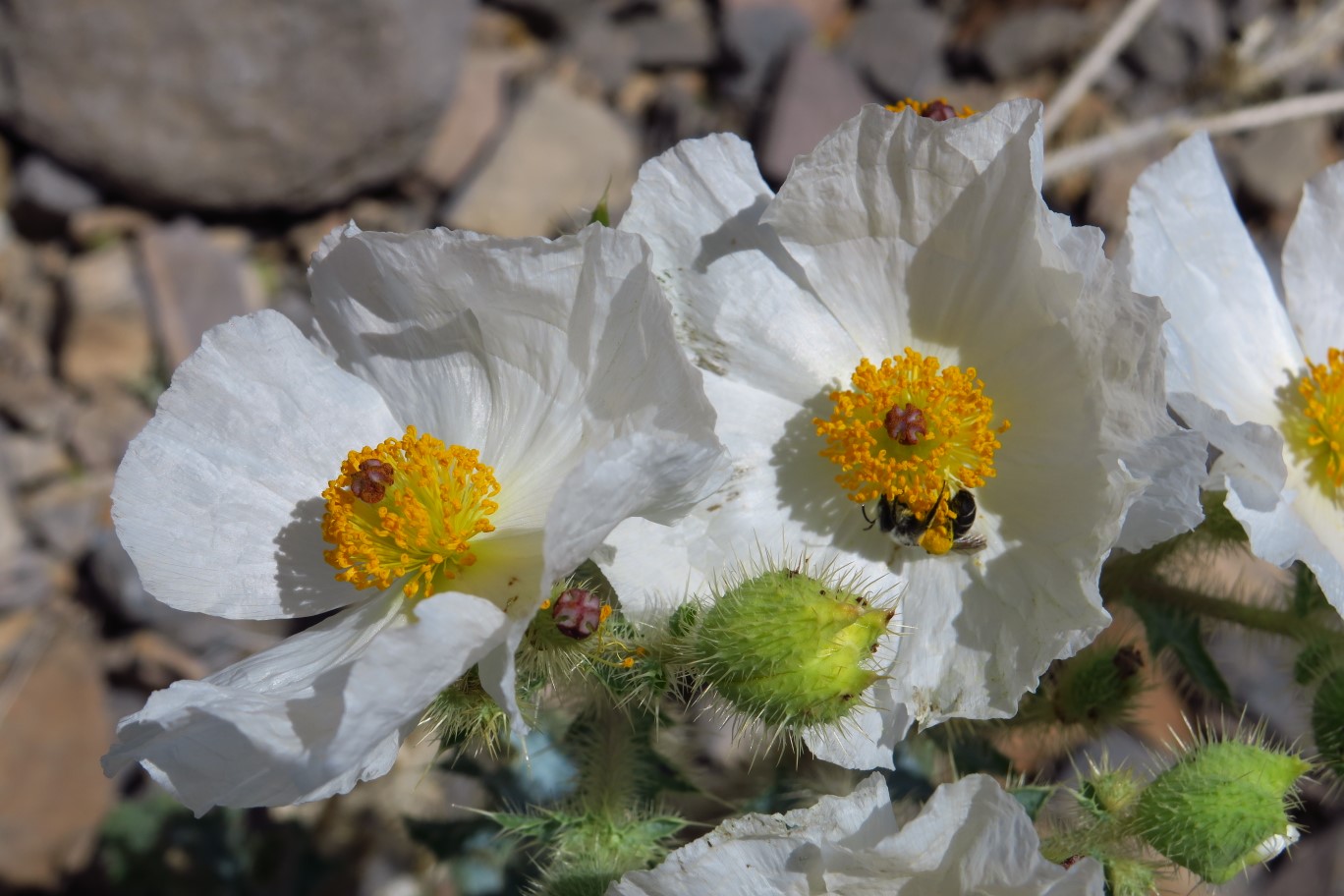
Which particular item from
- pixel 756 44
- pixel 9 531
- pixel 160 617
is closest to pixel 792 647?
pixel 160 617

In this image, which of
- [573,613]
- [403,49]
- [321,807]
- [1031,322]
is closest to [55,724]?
[321,807]

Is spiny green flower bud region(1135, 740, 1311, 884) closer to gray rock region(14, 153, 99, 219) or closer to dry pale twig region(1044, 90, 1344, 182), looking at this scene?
dry pale twig region(1044, 90, 1344, 182)

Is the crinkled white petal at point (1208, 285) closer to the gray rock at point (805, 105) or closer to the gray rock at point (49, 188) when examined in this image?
the gray rock at point (805, 105)

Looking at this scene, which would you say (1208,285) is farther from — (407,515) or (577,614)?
(407,515)

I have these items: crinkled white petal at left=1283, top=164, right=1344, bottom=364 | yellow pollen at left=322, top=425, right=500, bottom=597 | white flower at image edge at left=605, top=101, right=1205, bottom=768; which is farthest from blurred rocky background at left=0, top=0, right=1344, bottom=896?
white flower at image edge at left=605, top=101, right=1205, bottom=768

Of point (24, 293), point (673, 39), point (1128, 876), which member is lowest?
point (24, 293)

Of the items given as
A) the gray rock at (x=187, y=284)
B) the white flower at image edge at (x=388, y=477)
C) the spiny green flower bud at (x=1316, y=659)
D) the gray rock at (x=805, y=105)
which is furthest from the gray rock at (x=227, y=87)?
the spiny green flower bud at (x=1316, y=659)

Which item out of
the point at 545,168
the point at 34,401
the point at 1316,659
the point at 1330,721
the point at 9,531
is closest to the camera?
the point at 1330,721

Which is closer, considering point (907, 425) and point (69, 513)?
point (907, 425)
